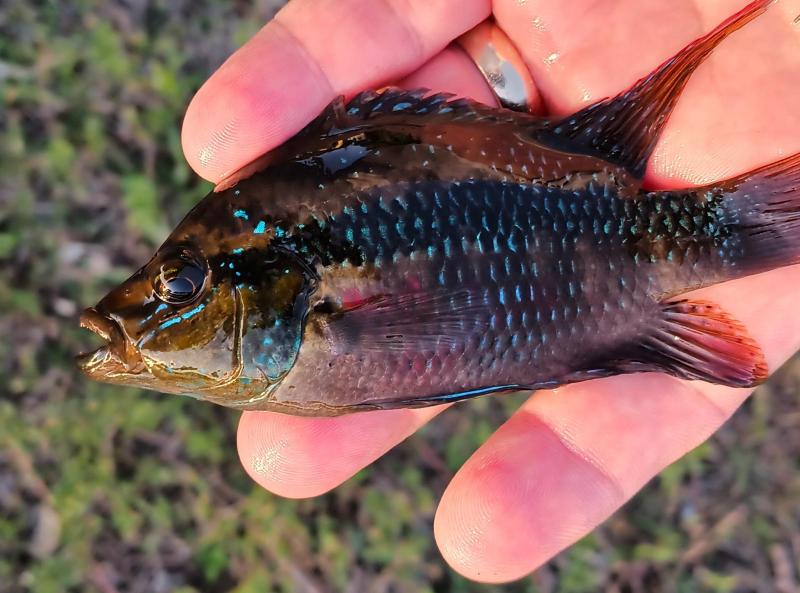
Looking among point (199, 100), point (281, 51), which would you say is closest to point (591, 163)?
point (281, 51)

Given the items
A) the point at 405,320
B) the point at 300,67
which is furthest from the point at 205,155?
the point at 405,320

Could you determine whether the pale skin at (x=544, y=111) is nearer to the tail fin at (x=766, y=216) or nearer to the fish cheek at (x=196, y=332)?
the tail fin at (x=766, y=216)

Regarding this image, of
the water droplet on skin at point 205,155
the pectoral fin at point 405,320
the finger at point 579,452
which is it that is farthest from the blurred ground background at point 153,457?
the pectoral fin at point 405,320

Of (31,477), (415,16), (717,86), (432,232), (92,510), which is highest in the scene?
(415,16)

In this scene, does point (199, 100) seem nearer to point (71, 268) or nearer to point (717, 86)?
point (71, 268)

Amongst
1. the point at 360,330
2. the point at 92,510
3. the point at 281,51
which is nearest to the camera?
the point at 360,330

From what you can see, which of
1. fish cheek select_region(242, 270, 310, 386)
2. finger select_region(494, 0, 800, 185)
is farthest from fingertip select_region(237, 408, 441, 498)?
finger select_region(494, 0, 800, 185)

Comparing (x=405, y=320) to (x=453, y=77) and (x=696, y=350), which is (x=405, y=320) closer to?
(x=696, y=350)
